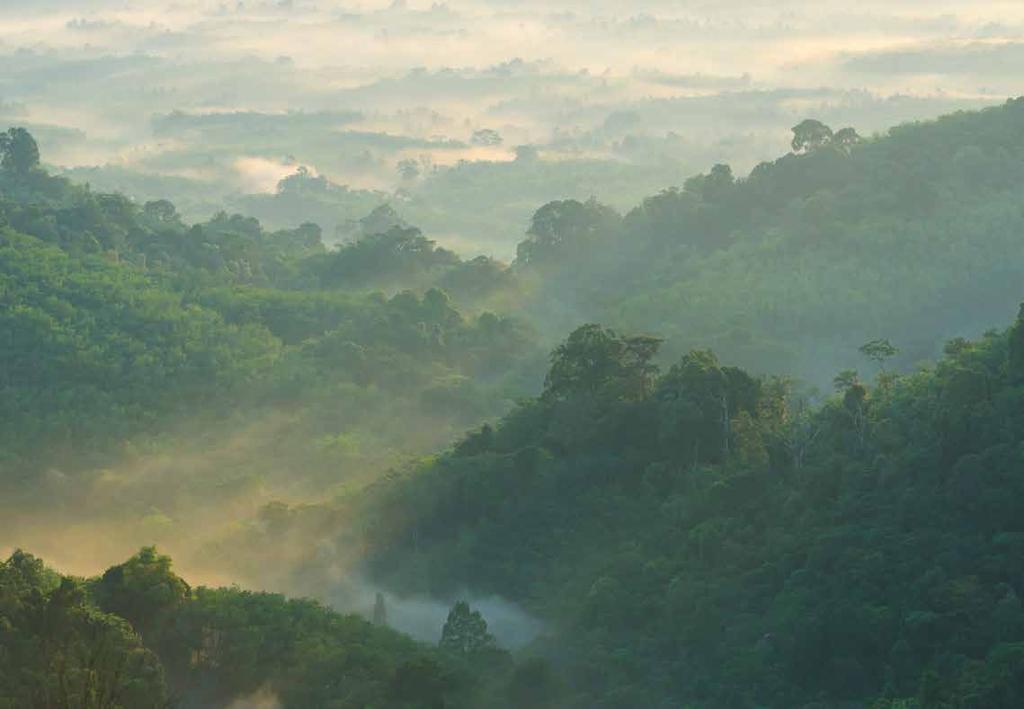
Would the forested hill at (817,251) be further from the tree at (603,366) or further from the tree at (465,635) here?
the tree at (465,635)

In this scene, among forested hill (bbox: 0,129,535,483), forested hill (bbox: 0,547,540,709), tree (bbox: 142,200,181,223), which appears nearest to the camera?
forested hill (bbox: 0,547,540,709)

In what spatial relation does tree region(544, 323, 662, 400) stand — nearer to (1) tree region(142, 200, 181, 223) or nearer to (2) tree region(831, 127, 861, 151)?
(2) tree region(831, 127, 861, 151)

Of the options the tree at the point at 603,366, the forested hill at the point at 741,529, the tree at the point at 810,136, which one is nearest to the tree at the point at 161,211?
the tree at the point at 810,136

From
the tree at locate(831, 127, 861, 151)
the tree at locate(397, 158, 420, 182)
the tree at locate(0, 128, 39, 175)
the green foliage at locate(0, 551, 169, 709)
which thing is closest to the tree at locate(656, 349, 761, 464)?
the green foliage at locate(0, 551, 169, 709)

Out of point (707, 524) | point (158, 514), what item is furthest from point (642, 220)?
point (707, 524)

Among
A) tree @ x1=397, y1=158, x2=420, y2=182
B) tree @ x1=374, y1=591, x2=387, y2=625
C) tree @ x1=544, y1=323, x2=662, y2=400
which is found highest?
tree @ x1=397, y1=158, x2=420, y2=182

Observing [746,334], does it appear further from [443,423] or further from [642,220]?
[642,220]

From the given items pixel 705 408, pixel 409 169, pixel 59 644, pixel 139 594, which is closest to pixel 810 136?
pixel 705 408
